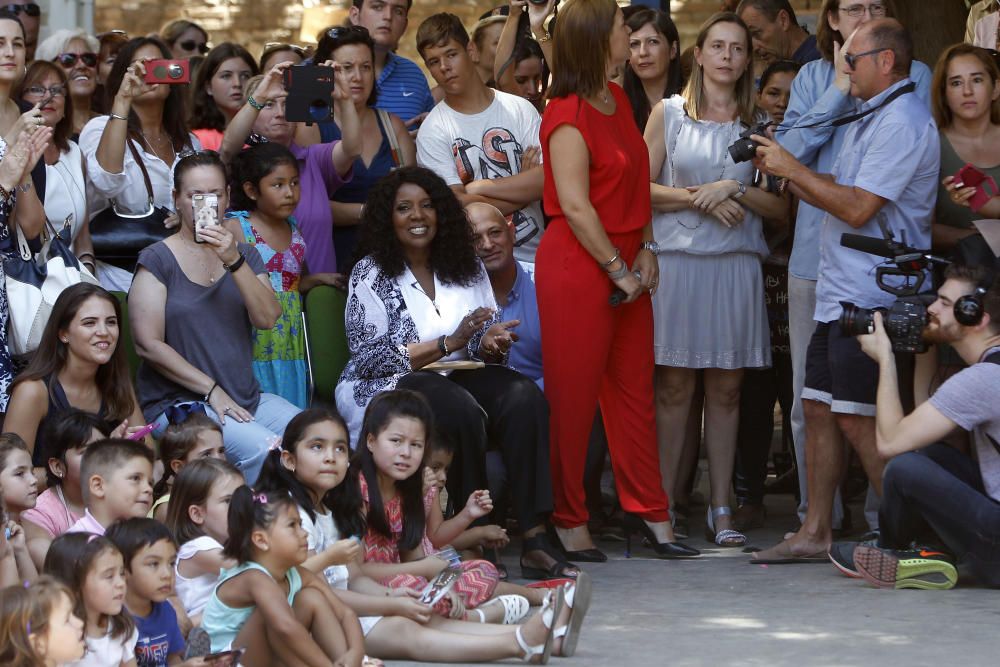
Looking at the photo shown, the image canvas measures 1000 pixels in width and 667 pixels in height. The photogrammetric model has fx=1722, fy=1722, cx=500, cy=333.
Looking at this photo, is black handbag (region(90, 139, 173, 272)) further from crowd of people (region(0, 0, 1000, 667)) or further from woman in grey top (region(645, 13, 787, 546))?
woman in grey top (region(645, 13, 787, 546))

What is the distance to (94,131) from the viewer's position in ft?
21.6

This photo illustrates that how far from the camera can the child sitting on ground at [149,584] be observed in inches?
170

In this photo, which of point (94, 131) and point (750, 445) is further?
point (750, 445)

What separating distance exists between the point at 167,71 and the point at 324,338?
1.16 metres

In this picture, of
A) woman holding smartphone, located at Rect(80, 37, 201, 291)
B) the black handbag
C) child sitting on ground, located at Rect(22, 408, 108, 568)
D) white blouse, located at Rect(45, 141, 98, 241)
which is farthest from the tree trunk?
child sitting on ground, located at Rect(22, 408, 108, 568)

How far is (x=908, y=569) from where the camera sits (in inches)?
226

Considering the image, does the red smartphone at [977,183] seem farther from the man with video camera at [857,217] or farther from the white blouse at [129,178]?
the white blouse at [129,178]

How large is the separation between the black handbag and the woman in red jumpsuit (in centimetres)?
144

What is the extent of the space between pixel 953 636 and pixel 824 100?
2.28 meters

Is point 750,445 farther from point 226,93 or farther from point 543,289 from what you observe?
point 226,93

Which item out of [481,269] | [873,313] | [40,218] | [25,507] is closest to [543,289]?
[481,269]

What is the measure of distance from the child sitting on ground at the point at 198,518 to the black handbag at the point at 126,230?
1623 millimetres

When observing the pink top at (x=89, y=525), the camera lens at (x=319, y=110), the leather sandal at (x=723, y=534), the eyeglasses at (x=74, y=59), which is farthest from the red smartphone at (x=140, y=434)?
the leather sandal at (x=723, y=534)

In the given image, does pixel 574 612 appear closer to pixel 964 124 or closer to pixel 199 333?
pixel 199 333
